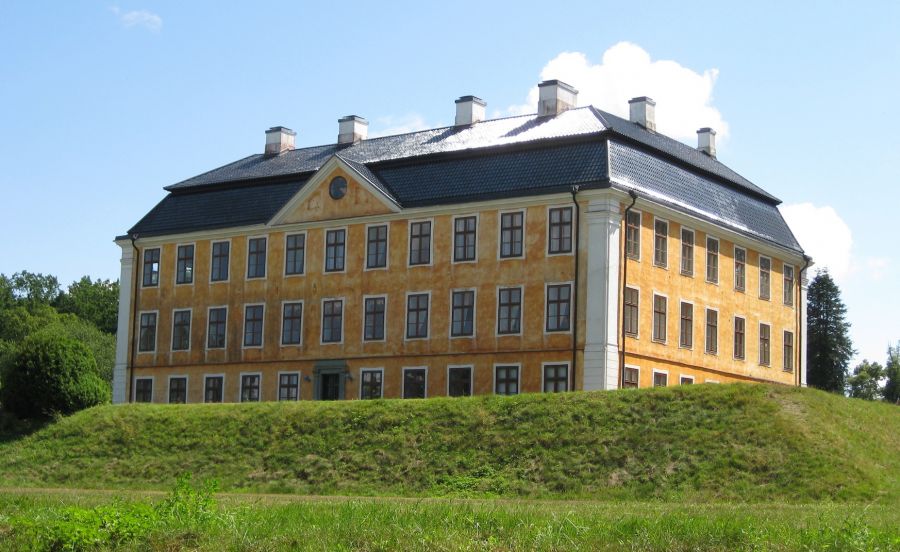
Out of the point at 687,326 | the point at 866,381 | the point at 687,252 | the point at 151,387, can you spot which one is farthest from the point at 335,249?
the point at 866,381

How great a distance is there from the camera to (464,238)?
151 ft

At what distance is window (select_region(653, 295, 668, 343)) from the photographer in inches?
1756

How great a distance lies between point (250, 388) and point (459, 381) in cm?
884

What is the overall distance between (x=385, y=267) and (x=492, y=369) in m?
5.67

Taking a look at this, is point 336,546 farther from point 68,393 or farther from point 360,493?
point 68,393

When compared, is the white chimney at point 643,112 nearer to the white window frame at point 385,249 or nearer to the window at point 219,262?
the white window frame at point 385,249

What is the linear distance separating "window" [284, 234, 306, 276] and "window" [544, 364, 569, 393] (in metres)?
10.8

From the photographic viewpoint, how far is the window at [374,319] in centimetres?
4744

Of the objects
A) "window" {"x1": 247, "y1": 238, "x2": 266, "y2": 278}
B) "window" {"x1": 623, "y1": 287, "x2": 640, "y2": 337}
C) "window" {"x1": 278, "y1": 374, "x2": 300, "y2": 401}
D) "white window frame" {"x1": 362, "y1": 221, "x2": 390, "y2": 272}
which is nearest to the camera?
"window" {"x1": 623, "y1": 287, "x2": 640, "y2": 337}

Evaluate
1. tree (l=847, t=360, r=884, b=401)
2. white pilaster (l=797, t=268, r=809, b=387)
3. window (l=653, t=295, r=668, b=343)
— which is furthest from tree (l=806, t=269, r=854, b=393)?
window (l=653, t=295, r=668, b=343)

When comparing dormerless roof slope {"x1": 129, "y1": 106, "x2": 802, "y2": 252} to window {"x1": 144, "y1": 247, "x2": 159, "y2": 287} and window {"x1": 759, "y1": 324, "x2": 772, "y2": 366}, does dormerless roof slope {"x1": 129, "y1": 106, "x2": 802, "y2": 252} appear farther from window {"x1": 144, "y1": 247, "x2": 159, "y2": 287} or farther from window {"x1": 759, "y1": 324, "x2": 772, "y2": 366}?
window {"x1": 759, "y1": 324, "x2": 772, "y2": 366}

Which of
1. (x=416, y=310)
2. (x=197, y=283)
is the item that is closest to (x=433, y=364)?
(x=416, y=310)

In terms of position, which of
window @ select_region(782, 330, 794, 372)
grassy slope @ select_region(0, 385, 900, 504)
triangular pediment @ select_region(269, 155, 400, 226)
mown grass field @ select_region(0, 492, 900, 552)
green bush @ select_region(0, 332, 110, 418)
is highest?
triangular pediment @ select_region(269, 155, 400, 226)

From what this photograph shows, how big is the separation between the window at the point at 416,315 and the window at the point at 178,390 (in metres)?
9.96
